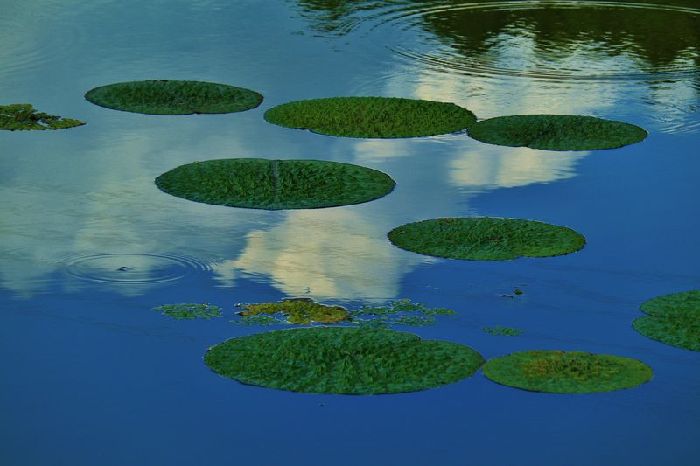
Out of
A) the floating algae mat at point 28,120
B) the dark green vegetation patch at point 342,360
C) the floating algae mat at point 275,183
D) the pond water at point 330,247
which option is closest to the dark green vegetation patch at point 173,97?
the pond water at point 330,247

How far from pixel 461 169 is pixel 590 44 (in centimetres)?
575

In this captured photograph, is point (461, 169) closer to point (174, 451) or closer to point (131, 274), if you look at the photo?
point (131, 274)

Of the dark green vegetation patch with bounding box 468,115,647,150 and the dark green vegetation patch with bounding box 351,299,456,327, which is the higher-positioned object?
the dark green vegetation patch with bounding box 351,299,456,327

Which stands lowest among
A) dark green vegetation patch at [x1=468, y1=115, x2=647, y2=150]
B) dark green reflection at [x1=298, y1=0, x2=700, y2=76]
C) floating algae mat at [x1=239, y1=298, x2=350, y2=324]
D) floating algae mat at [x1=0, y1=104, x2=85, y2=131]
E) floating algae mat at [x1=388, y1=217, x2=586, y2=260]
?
dark green reflection at [x1=298, y1=0, x2=700, y2=76]

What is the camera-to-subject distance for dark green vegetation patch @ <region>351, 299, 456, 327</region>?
7.98 m

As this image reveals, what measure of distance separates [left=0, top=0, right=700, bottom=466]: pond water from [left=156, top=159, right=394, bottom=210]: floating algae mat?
16cm

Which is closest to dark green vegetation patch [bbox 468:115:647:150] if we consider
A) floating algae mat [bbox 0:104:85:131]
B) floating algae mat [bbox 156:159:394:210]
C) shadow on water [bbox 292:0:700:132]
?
shadow on water [bbox 292:0:700:132]

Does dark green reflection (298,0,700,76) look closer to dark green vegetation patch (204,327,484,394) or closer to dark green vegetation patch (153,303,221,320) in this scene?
dark green vegetation patch (153,303,221,320)

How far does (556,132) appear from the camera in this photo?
482 inches

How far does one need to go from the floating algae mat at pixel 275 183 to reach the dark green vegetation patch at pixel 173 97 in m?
2.06

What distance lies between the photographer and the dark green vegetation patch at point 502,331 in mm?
7828

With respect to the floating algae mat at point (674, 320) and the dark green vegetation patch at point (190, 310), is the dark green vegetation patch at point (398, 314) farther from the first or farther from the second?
the floating algae mat at point (674, 320)

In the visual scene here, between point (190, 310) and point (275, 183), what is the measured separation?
2620mm

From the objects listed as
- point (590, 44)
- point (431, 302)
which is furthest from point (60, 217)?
point (590, 44)
